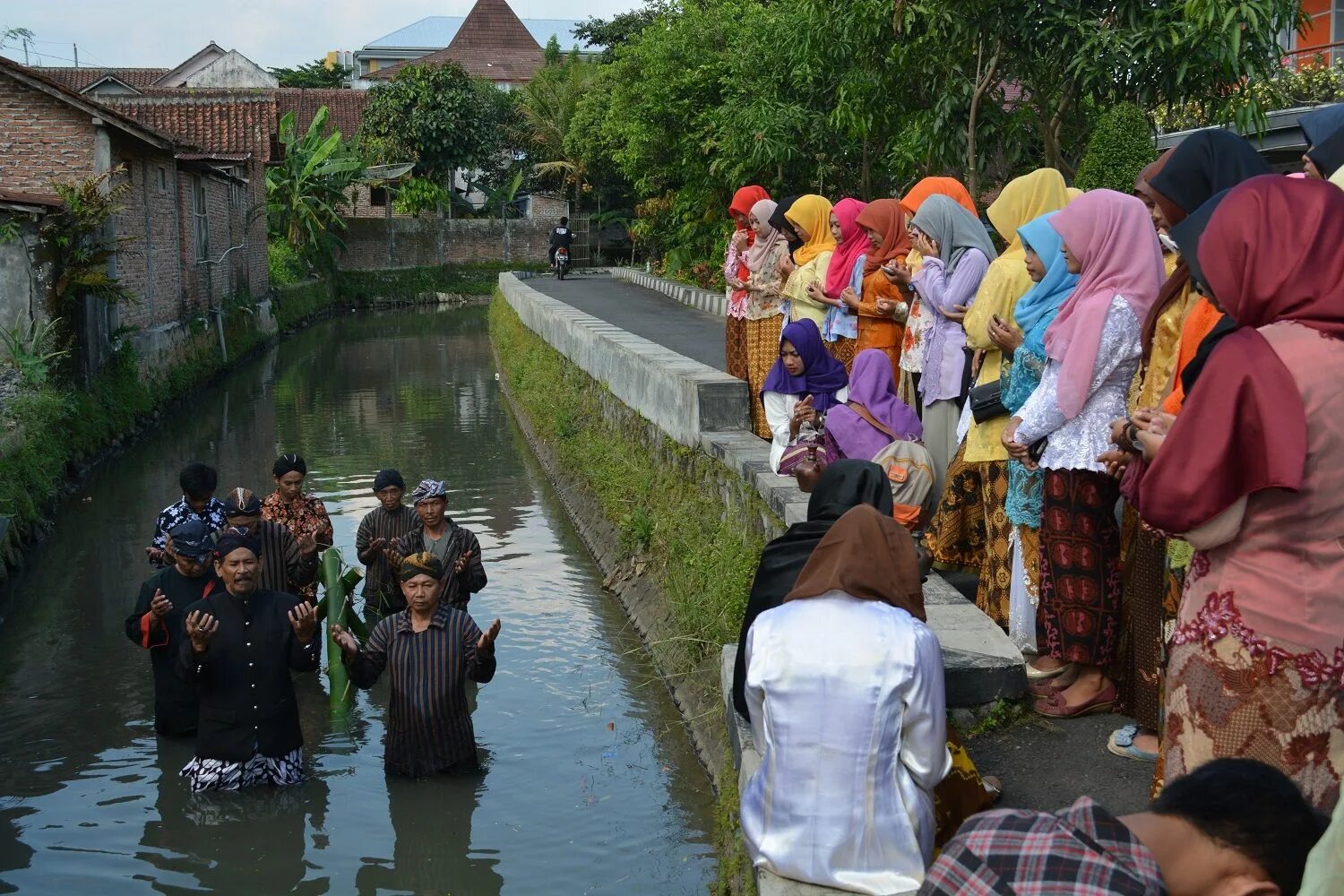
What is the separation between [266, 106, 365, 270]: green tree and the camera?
115 feet

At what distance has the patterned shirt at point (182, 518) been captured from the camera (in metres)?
7.26

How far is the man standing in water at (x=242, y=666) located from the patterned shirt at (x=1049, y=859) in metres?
4.26

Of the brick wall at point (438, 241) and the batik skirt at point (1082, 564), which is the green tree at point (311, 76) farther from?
the batik skirt at point (1082, 564)

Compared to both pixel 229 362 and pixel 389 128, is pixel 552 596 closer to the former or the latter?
pixel 229 362

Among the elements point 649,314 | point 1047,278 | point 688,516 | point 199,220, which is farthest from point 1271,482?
point 199,220

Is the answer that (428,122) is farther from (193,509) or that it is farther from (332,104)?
(193,509)

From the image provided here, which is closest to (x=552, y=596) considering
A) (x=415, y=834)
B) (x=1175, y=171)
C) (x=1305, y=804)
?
(x=415, y=834)

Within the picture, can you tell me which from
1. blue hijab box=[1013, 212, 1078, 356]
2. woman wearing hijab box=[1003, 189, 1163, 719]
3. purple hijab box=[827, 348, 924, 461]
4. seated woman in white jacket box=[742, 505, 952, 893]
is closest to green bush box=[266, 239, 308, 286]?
purple hijab box=[827, 348, 924, 461]

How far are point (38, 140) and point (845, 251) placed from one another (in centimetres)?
Answer: 1297

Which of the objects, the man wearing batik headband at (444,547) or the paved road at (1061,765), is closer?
the paved road at (1061,765)

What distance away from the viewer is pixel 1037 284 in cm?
511

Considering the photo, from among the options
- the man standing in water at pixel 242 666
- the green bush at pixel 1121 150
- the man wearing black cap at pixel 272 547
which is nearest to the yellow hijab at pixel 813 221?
the green bush at pixel 1121 150

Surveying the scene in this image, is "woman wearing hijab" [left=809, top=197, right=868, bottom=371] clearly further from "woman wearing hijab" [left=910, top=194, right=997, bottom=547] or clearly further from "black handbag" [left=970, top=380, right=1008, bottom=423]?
"black handbag" [left=970, top=380, right=1008, bottom=423]

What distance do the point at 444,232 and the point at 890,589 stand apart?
4201cm
